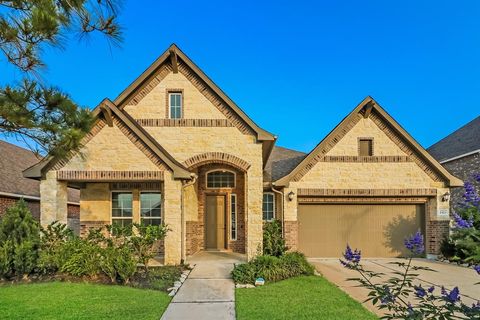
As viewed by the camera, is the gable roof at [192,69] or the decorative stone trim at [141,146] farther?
the gable roof at [192,69]

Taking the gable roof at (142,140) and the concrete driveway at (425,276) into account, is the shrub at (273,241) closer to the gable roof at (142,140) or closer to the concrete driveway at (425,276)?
the concrete driveway at (425,276)

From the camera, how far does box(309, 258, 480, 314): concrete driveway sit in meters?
8.50

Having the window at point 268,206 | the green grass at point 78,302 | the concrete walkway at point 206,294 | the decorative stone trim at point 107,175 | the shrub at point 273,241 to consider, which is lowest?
A: the concrete walkway at point 206,294

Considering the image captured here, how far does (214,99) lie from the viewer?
12820 millimetres

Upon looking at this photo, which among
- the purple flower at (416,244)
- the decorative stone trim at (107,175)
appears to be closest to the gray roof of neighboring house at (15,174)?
the decorative stone trim at (107,175)

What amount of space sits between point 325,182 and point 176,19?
8038 millimetres

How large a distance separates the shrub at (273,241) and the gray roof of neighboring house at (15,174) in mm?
10789

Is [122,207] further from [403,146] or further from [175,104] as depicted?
[403,146]

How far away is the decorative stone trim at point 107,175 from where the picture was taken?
11.4 meters

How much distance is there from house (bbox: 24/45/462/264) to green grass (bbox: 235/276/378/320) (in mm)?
3513

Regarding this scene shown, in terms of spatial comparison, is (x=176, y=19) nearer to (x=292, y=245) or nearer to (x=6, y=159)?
(x=292, y=245)

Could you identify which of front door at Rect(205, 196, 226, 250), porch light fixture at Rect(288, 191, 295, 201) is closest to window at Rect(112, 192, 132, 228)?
front door at Rect(205, 196, 226, 250)

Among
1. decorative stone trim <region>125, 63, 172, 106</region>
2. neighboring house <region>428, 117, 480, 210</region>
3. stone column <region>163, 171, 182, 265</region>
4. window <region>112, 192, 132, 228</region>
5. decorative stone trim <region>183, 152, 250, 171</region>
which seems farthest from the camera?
neighboring house <region>428, 117, 480, 210</region>

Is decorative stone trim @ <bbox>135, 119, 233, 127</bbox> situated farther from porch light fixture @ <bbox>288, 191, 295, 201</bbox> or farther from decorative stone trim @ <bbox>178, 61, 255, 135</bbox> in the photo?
porch light fixture @ <bbox>288, 191, 295, 201</bbox>
